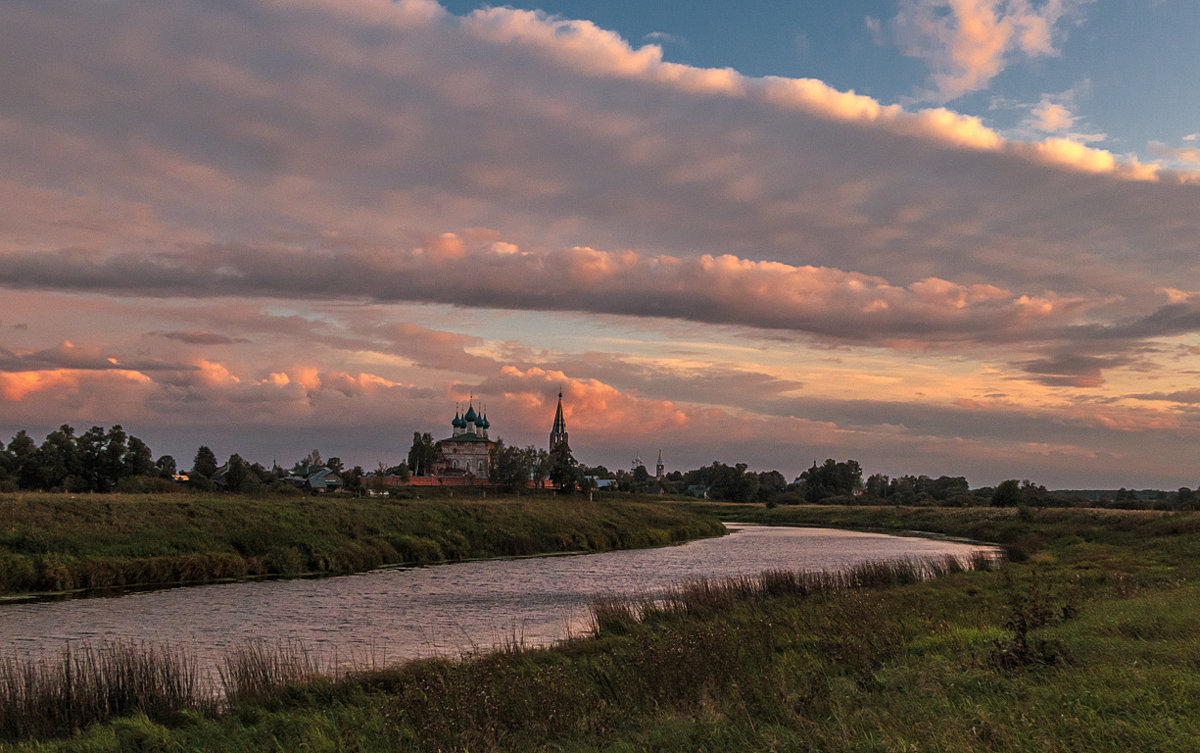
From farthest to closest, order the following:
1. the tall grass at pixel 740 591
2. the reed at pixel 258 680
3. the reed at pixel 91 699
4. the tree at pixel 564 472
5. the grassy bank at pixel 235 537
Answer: the tree at pixel 564 472
the grassy bank at pixel 235 537
the tall grass at pixel 740 591
the reed at pixel 258 680
the reed at pixel 91 699

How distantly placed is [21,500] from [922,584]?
42.7m

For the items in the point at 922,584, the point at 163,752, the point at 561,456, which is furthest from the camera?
the point at 561,456

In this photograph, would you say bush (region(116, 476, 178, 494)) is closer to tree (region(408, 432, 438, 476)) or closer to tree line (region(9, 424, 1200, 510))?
tree line (region(9, 424, 1200, 510))

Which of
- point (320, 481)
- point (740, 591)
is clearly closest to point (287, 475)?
point (320, 481)

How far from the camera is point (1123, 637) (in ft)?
46.9

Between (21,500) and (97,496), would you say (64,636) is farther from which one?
(97,496)

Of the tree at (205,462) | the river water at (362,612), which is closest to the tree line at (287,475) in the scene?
the tree at (205,462)

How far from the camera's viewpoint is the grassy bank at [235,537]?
35938 millimetres

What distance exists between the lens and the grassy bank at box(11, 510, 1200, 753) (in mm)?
9359

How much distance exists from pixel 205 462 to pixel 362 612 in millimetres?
112877

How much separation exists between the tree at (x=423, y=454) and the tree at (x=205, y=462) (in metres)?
60.0

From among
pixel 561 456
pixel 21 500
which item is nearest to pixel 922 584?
pixel 21 500

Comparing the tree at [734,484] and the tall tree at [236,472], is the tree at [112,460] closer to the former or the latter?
the tall tree at [236,472]

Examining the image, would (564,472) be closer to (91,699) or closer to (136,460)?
(136,460)
